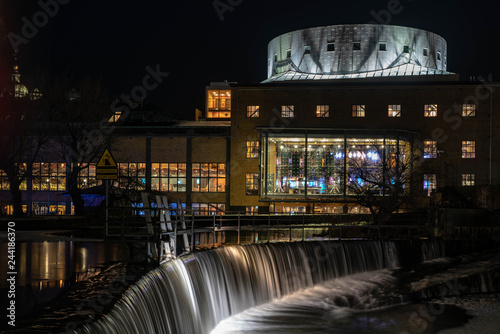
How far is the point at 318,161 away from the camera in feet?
158

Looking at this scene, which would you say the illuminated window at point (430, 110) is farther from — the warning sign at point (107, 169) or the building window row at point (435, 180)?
the warning sign at point (107, 169)

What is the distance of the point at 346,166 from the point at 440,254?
53.9ft

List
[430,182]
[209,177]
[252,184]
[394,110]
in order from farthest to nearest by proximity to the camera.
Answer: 1. [209,177]
2. [252,184]
3. [394,110]
4. [430,182]

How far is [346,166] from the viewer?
4719 cm

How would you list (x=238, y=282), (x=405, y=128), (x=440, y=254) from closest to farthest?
(x=238, y=282), (x=440, y=254), (x=405, y=128)

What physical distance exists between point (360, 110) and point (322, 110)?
3176 mm

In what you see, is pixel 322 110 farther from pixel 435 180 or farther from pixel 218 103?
pixel 218 103

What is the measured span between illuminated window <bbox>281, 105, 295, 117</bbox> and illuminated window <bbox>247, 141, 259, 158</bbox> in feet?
11.1

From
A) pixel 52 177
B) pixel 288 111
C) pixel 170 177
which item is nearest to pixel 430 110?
pixel 288 111

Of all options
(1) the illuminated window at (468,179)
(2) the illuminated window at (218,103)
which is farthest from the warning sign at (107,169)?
(2) the illuminated window at (218,103)

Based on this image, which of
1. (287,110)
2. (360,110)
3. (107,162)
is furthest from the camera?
(287,110)

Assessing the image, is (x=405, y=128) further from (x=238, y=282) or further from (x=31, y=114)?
(x=238, y=282)

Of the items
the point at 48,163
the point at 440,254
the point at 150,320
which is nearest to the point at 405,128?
the point at 440,254

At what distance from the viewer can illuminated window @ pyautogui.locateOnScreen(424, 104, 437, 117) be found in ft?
166
